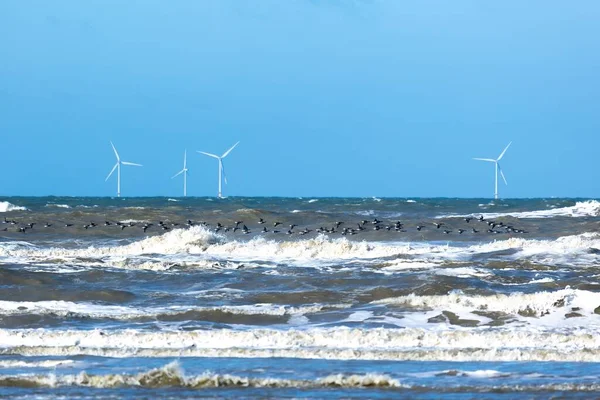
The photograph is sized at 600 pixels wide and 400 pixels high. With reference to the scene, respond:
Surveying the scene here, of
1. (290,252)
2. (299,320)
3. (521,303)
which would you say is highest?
(290,252)

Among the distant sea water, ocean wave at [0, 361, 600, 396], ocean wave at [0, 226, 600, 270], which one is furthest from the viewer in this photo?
ocean wave at [0, 226, 600, 270]

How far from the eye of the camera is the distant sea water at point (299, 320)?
12.3m

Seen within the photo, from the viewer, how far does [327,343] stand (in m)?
15.6

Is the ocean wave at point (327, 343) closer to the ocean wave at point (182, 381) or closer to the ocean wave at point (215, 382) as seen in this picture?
the ocean wave at point (215, 382)

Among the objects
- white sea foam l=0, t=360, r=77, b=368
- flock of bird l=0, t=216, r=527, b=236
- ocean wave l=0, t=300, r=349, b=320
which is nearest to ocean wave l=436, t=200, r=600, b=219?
flock of bird l=0, t=216, r=527, b=236

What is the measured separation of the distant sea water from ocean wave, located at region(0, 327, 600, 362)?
3 cm

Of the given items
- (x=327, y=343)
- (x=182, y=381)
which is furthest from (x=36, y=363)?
(x=327, y=343)

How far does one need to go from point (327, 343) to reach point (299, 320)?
2720 millimetres

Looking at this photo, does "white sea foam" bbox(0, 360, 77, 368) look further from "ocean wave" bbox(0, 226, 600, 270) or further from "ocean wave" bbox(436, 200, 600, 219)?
"ocean wave" bbox(436, 200, 600, 219)

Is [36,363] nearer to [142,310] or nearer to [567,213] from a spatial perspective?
[142,310]

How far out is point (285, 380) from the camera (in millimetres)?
12422

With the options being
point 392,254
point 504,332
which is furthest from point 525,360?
point 392,254

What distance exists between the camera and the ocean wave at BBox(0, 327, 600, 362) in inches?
564

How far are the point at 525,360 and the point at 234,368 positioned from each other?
388 cm
